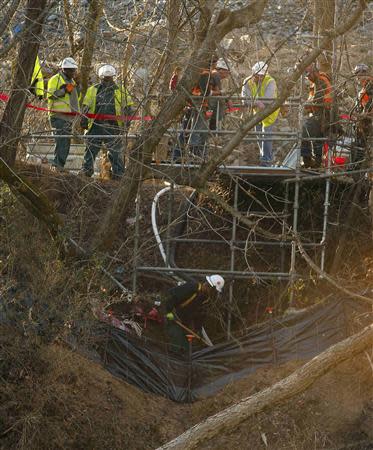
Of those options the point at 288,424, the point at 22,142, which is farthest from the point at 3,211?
the point at 288,424

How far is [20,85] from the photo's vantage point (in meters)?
13.7

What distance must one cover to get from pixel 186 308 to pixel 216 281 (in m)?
0.67

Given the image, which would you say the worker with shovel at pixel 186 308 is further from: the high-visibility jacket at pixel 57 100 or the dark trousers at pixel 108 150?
the high-visibility jacket at pixel 57 100

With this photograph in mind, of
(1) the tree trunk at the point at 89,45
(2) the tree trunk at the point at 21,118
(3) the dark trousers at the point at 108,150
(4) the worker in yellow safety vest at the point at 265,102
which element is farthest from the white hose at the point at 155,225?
(2) the tree trunk at the point at 21,118

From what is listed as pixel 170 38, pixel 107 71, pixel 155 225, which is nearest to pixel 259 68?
pixel 170 38

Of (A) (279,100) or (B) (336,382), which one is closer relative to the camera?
(A) (279,100)

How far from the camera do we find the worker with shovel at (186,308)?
14602mm

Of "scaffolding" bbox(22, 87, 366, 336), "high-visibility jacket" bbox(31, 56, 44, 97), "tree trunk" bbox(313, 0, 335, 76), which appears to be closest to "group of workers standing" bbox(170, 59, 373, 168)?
"scaffolding" bbox(22, 87, 366, 336)

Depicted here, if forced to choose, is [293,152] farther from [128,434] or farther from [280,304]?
[128,434]

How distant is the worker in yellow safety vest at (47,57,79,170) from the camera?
615 inches

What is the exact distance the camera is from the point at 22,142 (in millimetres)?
14805

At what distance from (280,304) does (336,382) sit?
7.70ft

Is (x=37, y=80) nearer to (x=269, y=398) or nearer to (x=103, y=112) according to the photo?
(x=103, y=112)

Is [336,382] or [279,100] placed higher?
[279,100]
